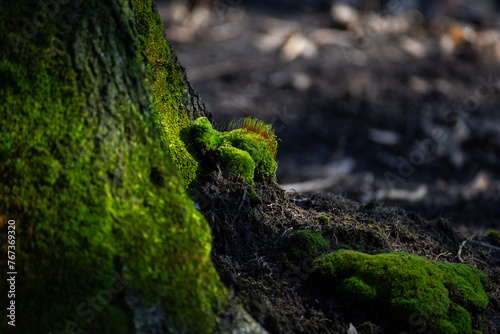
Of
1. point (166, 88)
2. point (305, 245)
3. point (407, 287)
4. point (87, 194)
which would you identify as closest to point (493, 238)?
point (407, 287)

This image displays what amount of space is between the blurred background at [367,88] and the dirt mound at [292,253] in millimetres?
801

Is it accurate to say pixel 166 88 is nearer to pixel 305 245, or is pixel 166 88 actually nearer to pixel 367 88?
pixel 305 245

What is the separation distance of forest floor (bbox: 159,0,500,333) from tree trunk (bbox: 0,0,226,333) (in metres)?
0.39

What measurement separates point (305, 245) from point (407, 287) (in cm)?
63

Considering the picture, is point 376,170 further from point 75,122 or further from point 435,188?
point 75,122

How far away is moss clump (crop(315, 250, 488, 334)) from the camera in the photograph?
2.15m

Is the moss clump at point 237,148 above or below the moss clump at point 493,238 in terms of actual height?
above

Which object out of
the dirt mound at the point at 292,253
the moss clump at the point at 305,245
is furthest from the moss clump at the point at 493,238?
the moss clump at the point at 305,245

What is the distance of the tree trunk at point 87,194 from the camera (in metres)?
1.46

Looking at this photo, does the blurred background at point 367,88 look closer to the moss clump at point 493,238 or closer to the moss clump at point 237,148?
the moss clump at point 493,238

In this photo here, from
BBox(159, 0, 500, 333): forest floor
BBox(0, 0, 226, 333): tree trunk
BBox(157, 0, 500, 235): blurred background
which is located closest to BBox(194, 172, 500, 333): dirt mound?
BBox(159, 0, 500, 333): forest floor

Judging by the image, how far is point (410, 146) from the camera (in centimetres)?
611

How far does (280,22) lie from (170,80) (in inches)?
319

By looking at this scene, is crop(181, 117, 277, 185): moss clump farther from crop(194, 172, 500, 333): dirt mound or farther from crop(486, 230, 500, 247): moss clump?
crop(486, 230, 500, 247): moss clump
